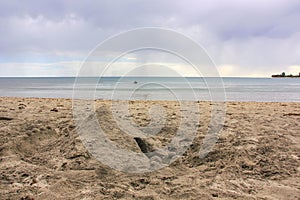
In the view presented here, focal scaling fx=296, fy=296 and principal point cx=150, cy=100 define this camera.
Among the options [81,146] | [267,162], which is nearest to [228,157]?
[267,162]

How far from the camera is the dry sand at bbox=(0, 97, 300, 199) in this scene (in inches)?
128

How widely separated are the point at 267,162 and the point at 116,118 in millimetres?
2473

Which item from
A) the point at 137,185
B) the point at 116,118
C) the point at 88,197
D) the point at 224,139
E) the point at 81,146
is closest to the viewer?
the point at 88,197

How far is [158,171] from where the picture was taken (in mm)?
3768

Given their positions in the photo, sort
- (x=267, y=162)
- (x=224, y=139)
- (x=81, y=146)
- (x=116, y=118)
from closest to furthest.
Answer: (x=267, y=162) → (x=81, y=146) → (x=224, y=139) → (x=116, y=118)

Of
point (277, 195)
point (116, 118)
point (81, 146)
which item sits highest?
point (116, 118)

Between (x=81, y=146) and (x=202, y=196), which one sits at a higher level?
(x=81, y=146)

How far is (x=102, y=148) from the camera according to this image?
4.14 meters

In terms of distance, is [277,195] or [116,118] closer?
[277,195]

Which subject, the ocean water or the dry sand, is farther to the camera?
the ocean water

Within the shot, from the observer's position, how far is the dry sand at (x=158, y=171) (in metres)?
3.25

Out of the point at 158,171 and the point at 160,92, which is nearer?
the point at 158,171

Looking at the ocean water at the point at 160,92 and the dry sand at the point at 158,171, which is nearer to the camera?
the dry sand at the point at 158,171

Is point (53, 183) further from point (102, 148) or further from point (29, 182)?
point (102, 148)
